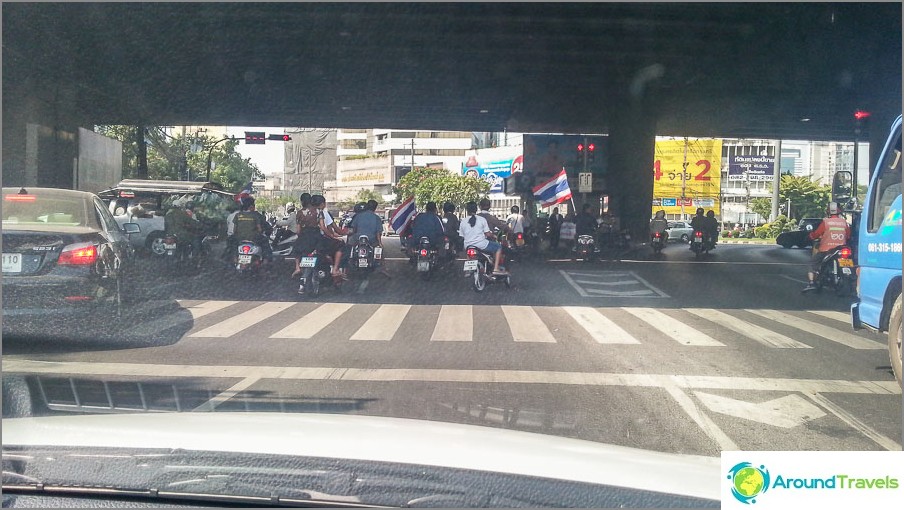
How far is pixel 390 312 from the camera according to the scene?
12867 millimetres

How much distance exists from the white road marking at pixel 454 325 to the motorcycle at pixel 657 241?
15913 millimetres

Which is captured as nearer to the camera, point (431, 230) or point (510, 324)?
point (510, 324)

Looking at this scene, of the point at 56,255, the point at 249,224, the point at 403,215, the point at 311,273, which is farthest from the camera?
the point at 403,215

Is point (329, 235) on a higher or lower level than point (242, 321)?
higher

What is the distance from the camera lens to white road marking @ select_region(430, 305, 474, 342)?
10391 millimetres

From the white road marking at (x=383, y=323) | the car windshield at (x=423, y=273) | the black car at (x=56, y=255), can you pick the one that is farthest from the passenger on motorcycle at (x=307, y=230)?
the black car at (x=56, y=255)

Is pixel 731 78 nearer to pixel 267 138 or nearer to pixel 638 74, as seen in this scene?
pixel 638 74

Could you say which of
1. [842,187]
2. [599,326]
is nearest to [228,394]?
[599,326]

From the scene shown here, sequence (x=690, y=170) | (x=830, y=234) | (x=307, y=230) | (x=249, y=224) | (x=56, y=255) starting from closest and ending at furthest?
(x=56, y=255), (x=307, y=230), (x=830, y=234), (x=249, y=224), (x=690, y=170)

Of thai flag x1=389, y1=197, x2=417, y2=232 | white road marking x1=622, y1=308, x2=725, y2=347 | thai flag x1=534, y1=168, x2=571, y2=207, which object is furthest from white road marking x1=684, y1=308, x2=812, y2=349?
thai flag x1=534, y1=168, x2=571, y2=207

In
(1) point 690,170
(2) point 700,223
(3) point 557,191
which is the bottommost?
(2) point 700,223

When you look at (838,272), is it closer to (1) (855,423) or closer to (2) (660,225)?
(1) (855,423)

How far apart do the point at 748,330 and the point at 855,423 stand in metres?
5.11

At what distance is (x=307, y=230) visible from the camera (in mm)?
15031
